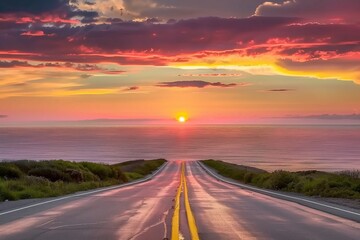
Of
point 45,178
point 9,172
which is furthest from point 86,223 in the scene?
point 45,178

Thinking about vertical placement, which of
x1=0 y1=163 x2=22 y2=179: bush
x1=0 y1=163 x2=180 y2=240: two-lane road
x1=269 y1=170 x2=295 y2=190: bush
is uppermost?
x1=0 y1=163 x2=22 y2=179: bush

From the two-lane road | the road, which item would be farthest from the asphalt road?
the two-lane road

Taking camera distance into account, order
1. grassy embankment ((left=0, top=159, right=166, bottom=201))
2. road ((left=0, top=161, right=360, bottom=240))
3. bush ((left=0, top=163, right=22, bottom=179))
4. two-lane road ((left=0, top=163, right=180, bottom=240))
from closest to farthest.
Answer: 1. two-lane road ((left=0, top=163, right=180, bottom=240))
2. road ((left=0, top=161, right=360, bottom=240))
3. grassy embankment ((left=0, top=159, right=166, bottom=201))
4. bush ((left=0, top=163, right=22, bottom=179))

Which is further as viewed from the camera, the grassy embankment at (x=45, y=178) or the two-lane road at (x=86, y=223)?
the grassy embankment at (x=45, y=178)

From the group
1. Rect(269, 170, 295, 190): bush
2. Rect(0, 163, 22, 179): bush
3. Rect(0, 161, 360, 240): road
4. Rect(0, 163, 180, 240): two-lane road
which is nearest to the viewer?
Rect(0, 163, 180, 240): two-lane road

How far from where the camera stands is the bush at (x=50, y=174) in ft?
112

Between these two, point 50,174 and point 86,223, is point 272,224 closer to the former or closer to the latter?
point 86,223

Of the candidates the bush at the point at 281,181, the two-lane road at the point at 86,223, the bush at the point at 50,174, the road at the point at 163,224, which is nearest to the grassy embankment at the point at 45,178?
the bush at the point at 50,174

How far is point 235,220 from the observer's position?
44.3 feet

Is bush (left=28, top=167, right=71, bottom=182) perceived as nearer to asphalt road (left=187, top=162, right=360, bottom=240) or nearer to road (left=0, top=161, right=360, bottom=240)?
road (left=0, top=161, right=360, bottom=240)

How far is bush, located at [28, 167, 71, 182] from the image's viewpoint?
34219 millimetres

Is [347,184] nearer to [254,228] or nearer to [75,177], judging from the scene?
[254,228]

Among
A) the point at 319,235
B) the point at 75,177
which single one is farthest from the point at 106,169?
the point at 319,235

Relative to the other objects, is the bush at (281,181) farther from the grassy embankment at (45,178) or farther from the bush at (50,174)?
the bush at (50,174)
